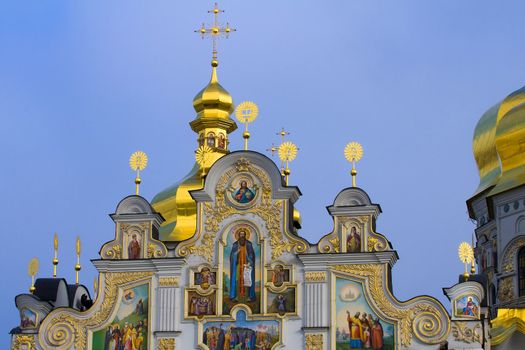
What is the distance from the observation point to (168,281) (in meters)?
38.1

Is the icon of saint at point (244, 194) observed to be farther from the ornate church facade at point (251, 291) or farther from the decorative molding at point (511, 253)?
the decorative molding at point (511, 253)

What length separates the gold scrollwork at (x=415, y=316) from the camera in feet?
121

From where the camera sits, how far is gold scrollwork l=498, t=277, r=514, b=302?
44.0 m

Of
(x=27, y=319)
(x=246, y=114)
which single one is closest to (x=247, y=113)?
(x=246, y=114)

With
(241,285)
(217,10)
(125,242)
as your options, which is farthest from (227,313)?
(217,10)

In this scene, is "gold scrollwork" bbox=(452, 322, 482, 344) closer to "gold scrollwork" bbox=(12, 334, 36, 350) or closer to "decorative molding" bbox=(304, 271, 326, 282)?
"decorative molding" bbox=(304, 271, 326, 282)

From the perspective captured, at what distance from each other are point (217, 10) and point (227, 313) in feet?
38.5

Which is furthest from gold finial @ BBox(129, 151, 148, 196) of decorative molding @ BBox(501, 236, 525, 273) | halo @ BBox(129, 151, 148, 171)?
decorative molding @ BBox(501, 236, 525, 273)

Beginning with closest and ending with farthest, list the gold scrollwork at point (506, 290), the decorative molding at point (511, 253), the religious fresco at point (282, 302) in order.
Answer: the religious fresco at point (282, 302) → the gold scrollwork at point (506, 290) → the decorative molding at point (511, 253)

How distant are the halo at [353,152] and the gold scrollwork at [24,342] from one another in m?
9.14

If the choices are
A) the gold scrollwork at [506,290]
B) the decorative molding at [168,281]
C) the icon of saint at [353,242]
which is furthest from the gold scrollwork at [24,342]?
the gold scrollwork at [506,290]

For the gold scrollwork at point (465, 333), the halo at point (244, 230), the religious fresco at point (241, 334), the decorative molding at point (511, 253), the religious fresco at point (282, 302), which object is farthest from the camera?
the decorative molding at point (511, 253)

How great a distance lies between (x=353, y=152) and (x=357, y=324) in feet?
14.5

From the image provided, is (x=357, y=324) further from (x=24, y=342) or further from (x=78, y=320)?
(x=24, y=342)
